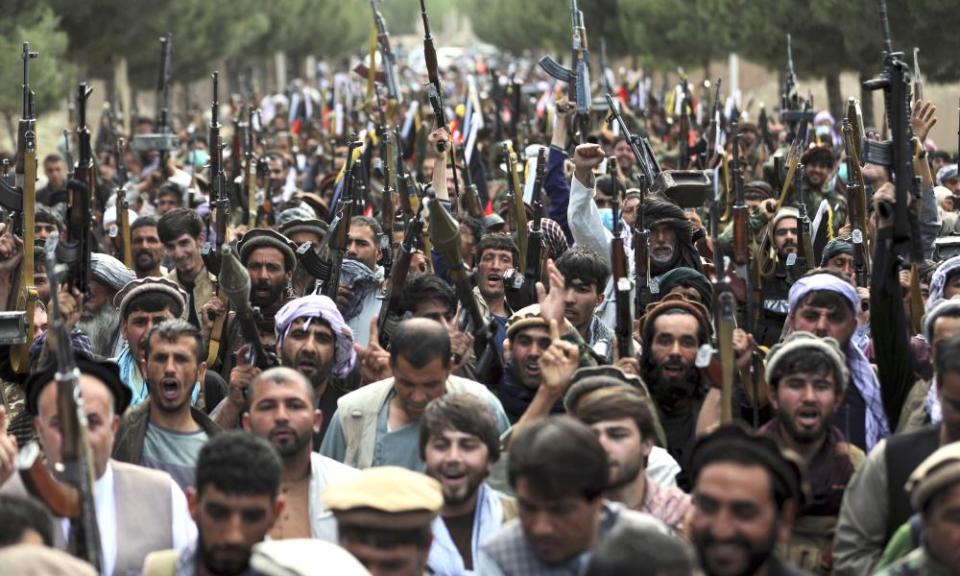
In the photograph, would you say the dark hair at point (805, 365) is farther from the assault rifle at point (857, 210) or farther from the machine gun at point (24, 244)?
the machine gun at point (24, 244)

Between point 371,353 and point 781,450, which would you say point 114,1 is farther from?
point 781,450

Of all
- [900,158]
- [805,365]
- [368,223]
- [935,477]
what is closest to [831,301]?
[900,158]

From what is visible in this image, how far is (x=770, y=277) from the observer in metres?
10.3

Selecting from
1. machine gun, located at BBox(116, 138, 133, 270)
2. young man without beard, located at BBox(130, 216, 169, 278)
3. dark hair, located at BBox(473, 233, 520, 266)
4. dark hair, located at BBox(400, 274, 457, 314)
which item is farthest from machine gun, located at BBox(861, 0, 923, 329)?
machine gun, located at BBox(116, 138, 133, 270)

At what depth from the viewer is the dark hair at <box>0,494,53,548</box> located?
4.86m

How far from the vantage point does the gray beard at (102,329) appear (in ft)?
30.6

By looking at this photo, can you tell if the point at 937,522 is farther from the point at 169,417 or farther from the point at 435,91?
the point at 435,91

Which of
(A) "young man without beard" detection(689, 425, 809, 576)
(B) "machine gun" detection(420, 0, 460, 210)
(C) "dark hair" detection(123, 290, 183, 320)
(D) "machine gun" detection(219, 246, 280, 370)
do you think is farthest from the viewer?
(B) "machine gun" detection(420, 0, 460, 210)

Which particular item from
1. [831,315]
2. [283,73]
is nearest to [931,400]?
[831,315]

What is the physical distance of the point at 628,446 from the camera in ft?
19.7

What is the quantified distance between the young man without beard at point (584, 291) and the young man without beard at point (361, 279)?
1170 mm

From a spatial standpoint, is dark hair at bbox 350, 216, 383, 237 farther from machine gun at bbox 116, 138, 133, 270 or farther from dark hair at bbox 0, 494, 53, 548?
dark hair at bbox 0, 494, 53, 548

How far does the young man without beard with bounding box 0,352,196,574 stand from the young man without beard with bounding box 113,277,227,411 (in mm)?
1857

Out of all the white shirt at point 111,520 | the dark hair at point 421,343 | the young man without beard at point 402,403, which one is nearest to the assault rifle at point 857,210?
the young man without beard at point 402,403
